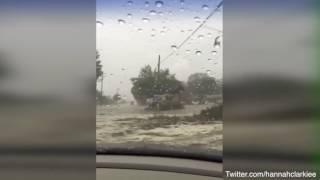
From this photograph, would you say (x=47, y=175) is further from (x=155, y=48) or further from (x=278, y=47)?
(x=278, y=47)

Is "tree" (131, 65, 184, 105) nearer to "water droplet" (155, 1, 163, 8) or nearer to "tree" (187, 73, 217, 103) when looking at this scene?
"tree" (187, 73, 217, 103)

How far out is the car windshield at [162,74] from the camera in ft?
7.77

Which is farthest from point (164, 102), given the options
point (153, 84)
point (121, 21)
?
point (121, 21)

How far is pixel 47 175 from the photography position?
2.48m

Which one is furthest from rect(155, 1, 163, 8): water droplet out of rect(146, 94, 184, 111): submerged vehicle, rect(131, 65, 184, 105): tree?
rect(146, 94, 184, 111): submerged vehicle

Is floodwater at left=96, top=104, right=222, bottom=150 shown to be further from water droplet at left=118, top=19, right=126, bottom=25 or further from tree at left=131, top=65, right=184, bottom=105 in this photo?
water droplet at left=118, top=19, right=126, bottom=25

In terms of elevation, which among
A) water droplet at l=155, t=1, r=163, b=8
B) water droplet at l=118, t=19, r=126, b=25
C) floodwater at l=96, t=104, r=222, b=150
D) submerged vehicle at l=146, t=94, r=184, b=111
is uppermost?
water droplet at l=155, t=1, r=163, b=8

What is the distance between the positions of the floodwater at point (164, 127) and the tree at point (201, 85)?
6cm

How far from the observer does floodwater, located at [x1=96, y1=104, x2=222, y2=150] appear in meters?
2.38

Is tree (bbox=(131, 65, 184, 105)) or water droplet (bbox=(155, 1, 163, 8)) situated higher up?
water droplet (bbox=(155, 1, 163, 8))

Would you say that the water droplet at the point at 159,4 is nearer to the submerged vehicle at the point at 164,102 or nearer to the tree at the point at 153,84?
the tree at the point at 153,84

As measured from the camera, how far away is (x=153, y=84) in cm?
238

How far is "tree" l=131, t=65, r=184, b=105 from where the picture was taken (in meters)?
2.38

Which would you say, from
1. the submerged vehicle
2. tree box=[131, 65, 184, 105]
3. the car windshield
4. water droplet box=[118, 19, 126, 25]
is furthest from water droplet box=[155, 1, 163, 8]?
the submerged vehicle
